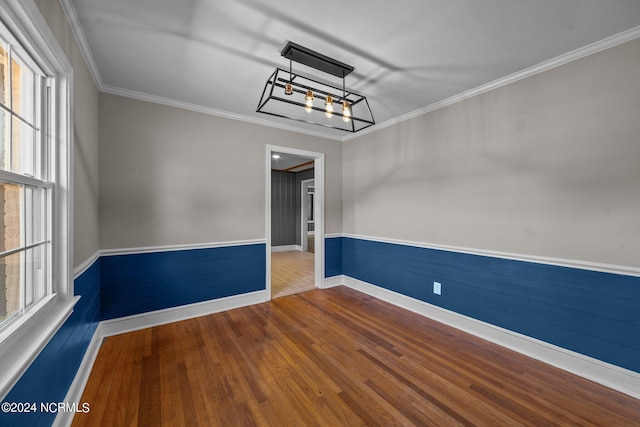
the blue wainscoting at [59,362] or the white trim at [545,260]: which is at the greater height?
the white trim at [545,260]

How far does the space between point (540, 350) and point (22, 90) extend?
160 inches

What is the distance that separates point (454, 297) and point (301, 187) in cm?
595

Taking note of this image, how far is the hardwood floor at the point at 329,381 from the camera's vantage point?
1675mm

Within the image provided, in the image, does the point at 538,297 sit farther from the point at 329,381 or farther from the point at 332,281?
the point at 332,281

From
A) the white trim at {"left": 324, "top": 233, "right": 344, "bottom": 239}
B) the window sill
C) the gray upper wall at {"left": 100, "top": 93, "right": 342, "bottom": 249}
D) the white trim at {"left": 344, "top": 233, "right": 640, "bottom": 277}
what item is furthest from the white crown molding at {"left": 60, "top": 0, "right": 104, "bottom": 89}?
the white trim at {"left": 344, "top": 233, "right": 640, "bottom": 277}

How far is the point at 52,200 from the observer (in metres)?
1.53

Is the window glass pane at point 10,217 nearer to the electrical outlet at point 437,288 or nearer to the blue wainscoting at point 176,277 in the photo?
the blue wainscoting at point 176,277

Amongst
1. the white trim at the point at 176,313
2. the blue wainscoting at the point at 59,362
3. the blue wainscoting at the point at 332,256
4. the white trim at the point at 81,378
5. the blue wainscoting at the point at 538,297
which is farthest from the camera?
the blue wainscoting at the point at 332,256

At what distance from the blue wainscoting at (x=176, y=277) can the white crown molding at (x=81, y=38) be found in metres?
1.74

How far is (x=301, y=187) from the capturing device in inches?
323

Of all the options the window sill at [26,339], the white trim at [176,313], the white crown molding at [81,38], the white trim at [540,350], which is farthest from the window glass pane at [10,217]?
the white trim at [540,350]

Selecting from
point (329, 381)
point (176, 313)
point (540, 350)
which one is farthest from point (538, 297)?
point (176, 313)

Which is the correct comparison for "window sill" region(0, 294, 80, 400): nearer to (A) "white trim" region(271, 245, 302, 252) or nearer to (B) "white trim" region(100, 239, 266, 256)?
(B) "white trim" region(100, 239, 266, 256)

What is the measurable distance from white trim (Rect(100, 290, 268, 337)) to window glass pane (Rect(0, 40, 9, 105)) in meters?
2.32
